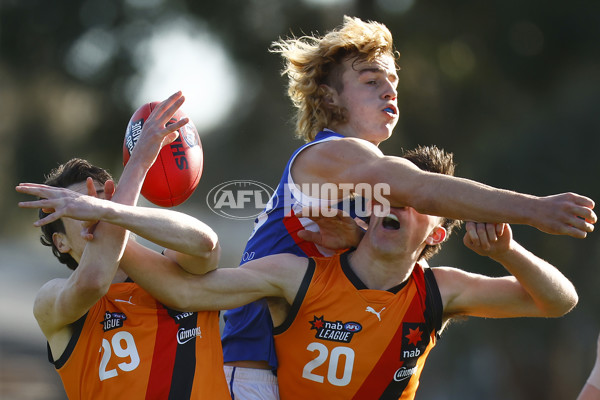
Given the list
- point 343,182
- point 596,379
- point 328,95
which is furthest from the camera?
A: point 328,95

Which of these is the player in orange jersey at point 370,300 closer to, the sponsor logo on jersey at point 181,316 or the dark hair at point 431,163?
the sponsor logo on jersey at point 181,316

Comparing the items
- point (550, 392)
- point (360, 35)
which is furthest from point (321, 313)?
point (550, 392)

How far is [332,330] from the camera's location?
12.4ft

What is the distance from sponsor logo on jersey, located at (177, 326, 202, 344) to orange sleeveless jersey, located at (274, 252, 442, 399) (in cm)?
40

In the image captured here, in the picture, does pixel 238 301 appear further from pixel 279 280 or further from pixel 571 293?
pixel 571 293

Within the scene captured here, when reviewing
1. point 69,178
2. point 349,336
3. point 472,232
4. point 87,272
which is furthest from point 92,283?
point 472,232

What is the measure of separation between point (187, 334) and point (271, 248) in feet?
2.46

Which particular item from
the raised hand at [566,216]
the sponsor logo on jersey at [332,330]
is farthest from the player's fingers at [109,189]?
the raised hand at [566,216]

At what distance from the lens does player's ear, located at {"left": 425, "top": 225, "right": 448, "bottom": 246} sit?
13.3 feet

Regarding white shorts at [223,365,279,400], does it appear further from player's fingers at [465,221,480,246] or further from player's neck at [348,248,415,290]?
player's fingers at [465,221,480,246]

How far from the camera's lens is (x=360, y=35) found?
4.64 meters

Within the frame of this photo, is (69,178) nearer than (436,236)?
Yes

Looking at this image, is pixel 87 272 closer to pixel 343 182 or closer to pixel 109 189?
pixel 109 189

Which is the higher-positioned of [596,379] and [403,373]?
[596,379]
